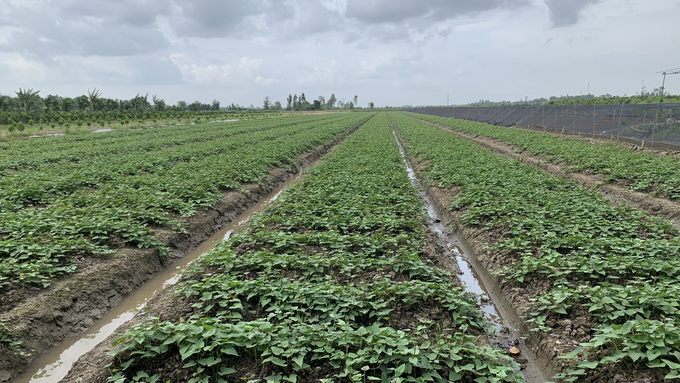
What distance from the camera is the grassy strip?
3.08 metres

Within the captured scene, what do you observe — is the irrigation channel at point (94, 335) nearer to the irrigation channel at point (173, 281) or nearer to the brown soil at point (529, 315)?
the irrigation channel at point (173, 281)

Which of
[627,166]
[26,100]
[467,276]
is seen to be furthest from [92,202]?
[26,100]

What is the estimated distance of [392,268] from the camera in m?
5.02

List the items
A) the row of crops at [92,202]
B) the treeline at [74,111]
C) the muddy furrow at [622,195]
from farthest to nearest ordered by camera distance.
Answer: the treeline at [74,111] < the muddy furrow at [622,195] < the row of crops at [92,202]

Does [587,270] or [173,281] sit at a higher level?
[587,270]

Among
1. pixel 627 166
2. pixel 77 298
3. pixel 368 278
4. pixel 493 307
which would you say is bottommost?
pixel 493 307

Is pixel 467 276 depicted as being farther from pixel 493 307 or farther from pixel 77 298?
pixel 77 298

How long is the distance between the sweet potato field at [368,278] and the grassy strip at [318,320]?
20 millimetres

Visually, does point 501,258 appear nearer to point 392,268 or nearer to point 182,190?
point 392,268

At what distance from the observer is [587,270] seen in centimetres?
448

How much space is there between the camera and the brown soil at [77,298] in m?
4.05

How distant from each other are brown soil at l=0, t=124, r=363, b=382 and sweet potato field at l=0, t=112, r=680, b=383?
0.14 meters

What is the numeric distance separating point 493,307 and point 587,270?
4.09ft

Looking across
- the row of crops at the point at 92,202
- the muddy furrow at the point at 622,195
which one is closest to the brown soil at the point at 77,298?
the row of crops at the point at 92,202
